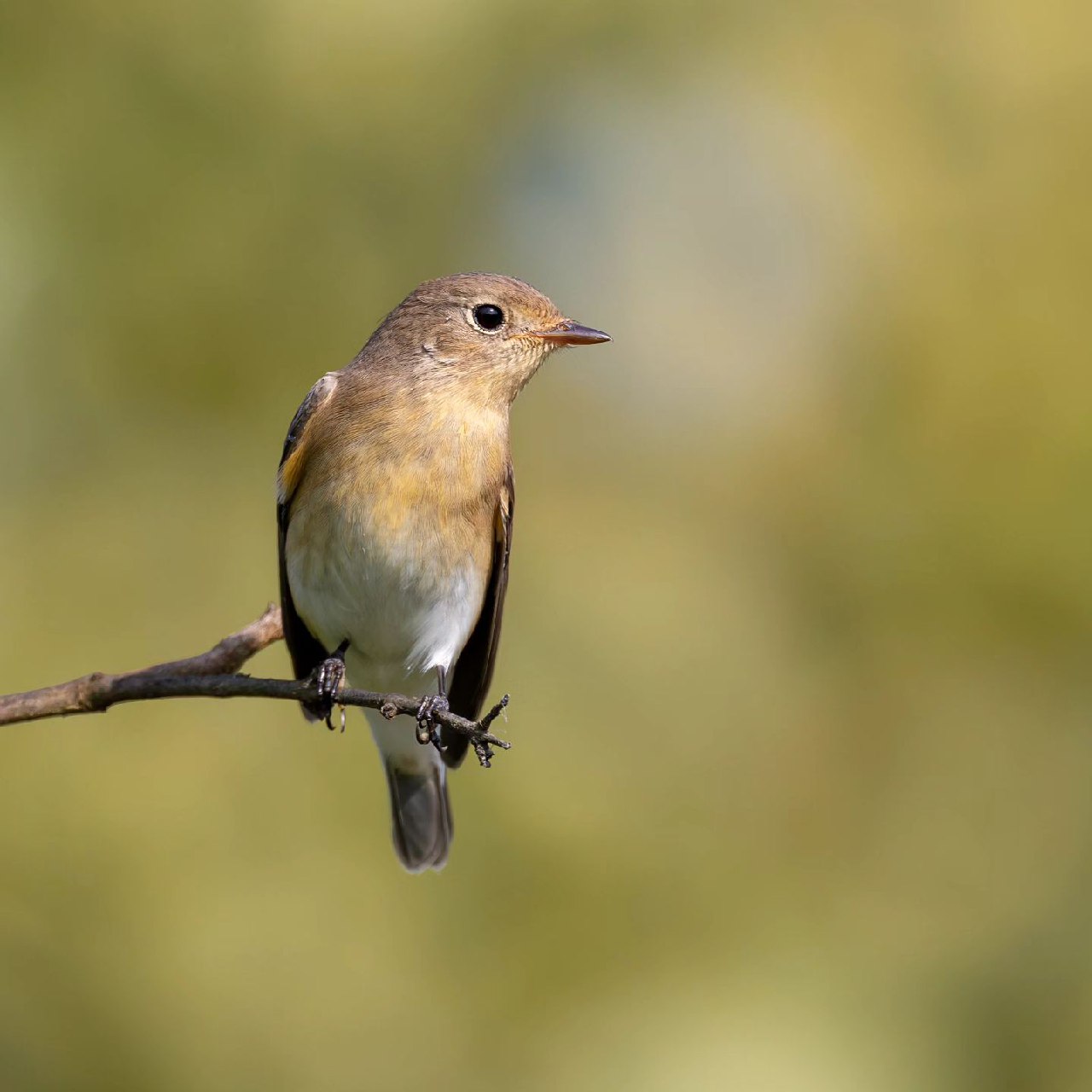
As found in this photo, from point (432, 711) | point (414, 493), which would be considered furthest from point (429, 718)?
point (414, 493)

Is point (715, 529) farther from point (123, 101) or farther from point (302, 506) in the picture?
point (123, 101)

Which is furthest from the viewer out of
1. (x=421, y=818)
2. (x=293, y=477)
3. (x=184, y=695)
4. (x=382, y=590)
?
(x=421, y=818)

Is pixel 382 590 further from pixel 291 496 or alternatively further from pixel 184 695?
pixel 184 695

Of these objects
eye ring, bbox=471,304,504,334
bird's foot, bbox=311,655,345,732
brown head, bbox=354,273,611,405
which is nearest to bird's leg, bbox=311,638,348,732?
bird's foot, bbox=311,655,345,732

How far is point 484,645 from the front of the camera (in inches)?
194

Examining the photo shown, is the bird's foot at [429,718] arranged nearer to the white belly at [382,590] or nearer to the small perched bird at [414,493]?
the small perched bird at [414,493]

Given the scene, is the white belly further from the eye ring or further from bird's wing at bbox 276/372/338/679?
the eye ring

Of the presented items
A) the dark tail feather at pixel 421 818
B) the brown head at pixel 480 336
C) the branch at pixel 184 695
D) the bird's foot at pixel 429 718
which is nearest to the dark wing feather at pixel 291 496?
the brown head at pixel 480 336

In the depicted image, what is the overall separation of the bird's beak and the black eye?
0.39ft

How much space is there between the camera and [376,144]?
6059 millimetres

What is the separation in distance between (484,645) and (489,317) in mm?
1119

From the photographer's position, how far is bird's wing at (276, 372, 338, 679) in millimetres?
4555

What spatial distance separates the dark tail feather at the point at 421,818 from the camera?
17.3 ft

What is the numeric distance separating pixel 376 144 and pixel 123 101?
1028mm
